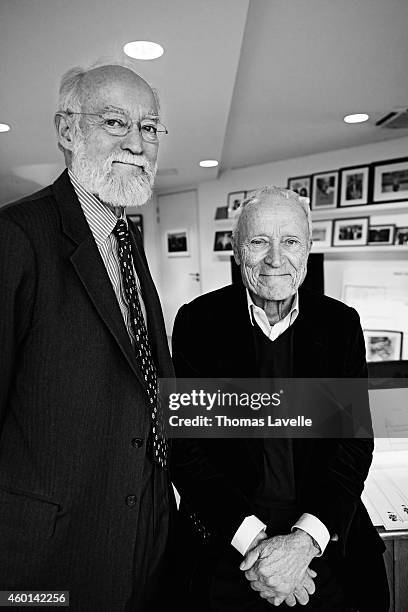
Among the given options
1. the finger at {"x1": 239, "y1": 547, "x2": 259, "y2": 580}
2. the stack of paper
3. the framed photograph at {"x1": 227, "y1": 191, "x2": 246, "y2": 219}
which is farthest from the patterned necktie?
the framed photograph at {"x1": 227, "y1": 191, "x2": 246, "y2": 219}

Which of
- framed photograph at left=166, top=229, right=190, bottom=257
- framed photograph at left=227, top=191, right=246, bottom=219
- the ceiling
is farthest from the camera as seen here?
framed photograph at left=166, top=229, right=190, bottom=257

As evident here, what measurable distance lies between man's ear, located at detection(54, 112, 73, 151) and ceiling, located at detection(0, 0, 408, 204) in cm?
23

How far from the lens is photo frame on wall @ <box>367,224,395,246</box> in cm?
505

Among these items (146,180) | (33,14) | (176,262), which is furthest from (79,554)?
(176,262)

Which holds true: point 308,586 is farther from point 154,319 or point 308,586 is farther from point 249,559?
point 154,319

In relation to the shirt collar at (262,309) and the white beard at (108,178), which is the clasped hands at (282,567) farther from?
the white beard at (108,178)

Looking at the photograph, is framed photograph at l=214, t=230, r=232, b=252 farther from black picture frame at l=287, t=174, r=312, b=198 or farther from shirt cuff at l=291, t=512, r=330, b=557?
shirt cuff at l=291, t=512, r=330, b=557

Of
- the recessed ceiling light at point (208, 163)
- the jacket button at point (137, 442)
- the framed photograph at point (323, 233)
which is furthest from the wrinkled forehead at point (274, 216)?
the framed photograph at point (323, 233)

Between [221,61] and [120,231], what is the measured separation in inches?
75.0

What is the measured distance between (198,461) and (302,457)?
29cm

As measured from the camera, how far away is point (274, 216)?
1.37 m

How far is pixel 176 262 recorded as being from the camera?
292 inches

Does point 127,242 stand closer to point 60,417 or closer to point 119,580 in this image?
point 60,417

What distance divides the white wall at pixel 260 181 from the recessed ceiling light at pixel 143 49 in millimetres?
3297
